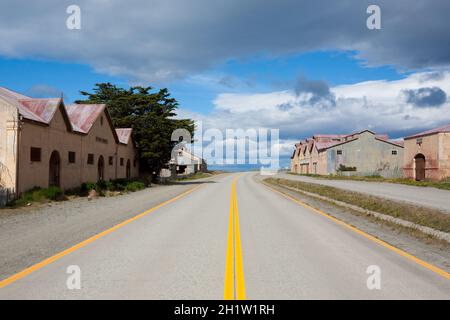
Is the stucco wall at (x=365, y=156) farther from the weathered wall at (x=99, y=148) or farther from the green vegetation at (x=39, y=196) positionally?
the green vegetation at (x=39, y=196)

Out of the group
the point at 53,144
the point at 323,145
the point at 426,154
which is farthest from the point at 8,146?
the point at 323,145

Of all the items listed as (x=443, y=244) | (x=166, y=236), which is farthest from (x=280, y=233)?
(x=443, y=244)

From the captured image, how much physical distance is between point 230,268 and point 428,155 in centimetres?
4246

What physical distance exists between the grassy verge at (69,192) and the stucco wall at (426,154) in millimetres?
29816

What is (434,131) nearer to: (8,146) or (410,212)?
(410,212)

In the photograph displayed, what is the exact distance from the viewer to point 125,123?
155 feet

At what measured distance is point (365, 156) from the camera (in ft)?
234

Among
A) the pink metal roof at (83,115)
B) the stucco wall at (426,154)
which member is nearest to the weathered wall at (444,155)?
the stucco wall at (426,154)

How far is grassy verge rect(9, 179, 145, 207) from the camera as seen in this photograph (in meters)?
21.0

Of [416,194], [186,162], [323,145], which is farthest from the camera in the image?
[186,162]

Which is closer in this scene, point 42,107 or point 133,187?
point 42,107

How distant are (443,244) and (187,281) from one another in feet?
23.5
